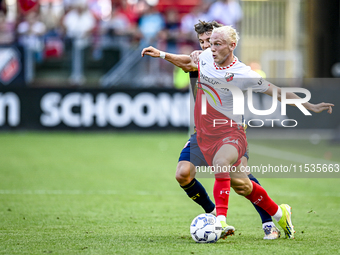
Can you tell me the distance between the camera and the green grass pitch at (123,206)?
4.77m

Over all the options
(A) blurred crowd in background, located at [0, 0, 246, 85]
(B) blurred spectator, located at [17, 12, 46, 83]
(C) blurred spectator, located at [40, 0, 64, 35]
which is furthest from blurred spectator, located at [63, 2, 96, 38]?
(B) blurred spectator, located at [17, 12, 46, 83]

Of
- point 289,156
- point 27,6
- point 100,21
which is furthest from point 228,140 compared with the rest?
point 27,6

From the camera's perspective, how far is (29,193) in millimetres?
7789

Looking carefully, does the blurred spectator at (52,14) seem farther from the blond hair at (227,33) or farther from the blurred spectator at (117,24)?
the blond hair at (227,33)

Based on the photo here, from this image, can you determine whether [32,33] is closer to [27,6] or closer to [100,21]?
[27,6]

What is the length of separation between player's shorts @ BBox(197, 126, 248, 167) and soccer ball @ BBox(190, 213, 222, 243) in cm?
60

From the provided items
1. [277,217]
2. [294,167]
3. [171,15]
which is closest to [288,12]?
[171,15]

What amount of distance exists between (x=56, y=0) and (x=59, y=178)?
1059 centimetres

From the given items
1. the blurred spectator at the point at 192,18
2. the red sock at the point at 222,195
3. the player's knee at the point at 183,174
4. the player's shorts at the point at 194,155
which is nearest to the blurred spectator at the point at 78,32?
the blurred spectator at the point at 192,18

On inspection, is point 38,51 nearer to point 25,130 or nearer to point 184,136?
Answer: point 25,130

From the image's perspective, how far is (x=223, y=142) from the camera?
5062 mm

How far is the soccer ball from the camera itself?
4.83 meters

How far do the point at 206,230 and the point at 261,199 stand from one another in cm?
70

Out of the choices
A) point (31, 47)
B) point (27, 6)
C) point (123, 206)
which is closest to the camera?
point (123, 206)
